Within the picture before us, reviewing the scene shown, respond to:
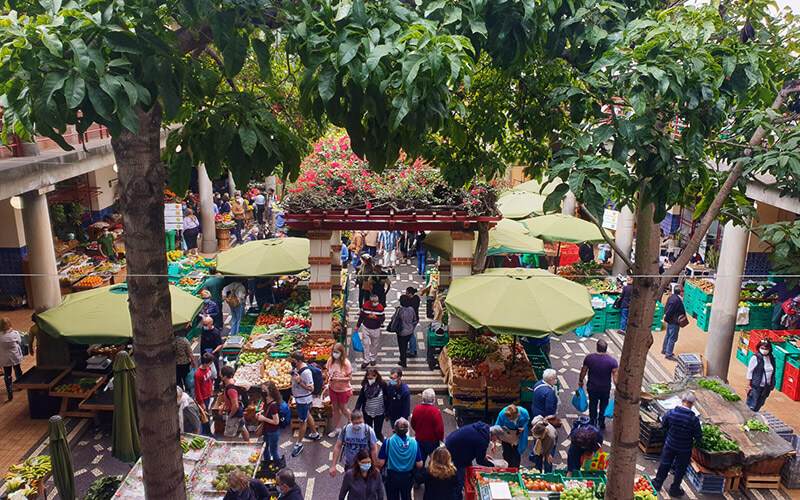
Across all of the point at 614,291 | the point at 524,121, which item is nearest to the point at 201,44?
the point at 524,121

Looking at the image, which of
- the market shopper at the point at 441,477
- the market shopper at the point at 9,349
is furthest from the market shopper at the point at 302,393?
the market shopper at the point at 9,349

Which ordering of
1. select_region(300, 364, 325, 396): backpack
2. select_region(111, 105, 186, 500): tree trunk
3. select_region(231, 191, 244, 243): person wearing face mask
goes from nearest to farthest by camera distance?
select_region(111, 105, 186, 500): tree trunk
select_region(300, 364, 325, 396): backpack
select_region(231, 191, 244, 243): person wearing face mask

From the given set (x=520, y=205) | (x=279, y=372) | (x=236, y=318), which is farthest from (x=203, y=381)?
(x=520, y=205)

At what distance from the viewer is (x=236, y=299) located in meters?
12.6

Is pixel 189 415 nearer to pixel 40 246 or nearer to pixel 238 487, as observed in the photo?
pixel 238 487

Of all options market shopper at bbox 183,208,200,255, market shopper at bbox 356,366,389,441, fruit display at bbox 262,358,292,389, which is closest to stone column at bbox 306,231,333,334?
fruit display at bbox 262,358,292,389

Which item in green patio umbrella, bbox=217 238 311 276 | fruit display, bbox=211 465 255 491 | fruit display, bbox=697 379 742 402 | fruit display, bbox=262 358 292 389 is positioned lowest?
fruit display, bbox=211 465 255 491

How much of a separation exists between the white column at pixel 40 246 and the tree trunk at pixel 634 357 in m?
10.3

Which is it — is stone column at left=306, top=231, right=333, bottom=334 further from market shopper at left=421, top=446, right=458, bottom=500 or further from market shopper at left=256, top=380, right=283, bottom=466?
market shopper at left=421, top=446, right=458, bottom=500

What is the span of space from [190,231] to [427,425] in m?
12.7

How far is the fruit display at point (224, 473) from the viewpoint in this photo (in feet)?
24.5

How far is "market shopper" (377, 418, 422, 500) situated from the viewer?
292 inches

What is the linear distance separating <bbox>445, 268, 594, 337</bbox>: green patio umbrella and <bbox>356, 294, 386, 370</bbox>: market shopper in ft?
5.25

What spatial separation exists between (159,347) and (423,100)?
2789 mm
